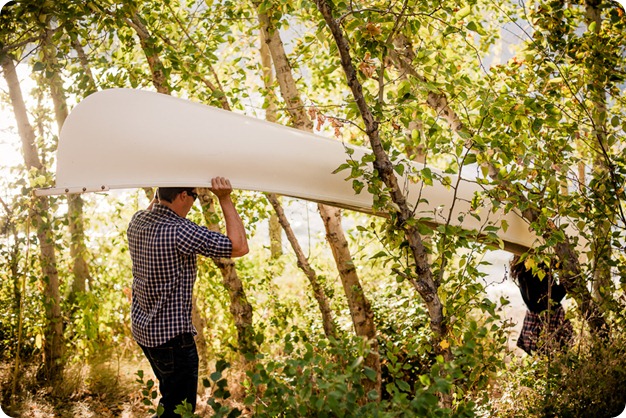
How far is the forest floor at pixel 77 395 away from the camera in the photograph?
3.66 m

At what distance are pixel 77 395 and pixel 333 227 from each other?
1.91 m

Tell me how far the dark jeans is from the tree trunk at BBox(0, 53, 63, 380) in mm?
1525

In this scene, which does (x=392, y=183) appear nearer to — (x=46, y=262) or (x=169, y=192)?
(x=169, y=192)

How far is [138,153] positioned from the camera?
241cm

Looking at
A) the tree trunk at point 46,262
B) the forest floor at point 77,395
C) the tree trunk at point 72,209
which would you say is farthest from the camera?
the tree trunk at point 46,262

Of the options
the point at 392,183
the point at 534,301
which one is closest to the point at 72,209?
the point at 392,183

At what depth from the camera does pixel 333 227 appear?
135 inches

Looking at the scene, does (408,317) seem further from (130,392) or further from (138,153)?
(138,153)

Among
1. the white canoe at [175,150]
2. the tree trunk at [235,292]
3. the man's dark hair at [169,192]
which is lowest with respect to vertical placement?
the tree trunk at [235,292]

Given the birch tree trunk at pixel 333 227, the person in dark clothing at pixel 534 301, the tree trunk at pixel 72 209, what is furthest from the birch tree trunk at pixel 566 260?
the tree trunk at pixel 72 209

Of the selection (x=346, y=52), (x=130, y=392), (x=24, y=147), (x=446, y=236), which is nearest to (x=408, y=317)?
(x=446, y=236)

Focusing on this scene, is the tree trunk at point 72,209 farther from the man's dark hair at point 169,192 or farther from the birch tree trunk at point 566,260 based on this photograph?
the birch tree trunk at point 566,260

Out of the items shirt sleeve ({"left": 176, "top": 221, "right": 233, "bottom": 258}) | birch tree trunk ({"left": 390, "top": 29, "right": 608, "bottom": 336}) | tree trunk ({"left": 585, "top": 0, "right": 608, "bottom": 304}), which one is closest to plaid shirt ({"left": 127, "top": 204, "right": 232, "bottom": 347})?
shirt sleeve ({"left": 176, "top": 221, "right": 233, "bottom": 258})

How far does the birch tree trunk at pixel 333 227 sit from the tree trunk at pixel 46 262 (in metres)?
1.56
